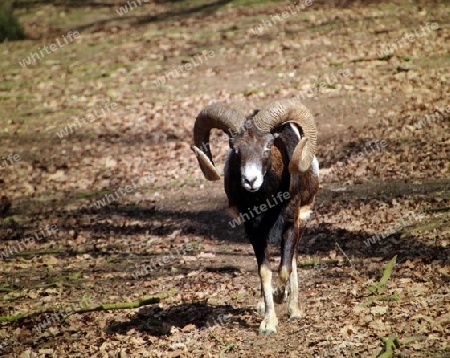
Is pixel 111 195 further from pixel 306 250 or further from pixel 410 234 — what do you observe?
pixel 410 234

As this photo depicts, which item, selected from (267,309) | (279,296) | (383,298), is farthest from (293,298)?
(383,298)

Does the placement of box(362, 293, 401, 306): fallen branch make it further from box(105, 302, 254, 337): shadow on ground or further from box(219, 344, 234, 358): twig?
box(219, 344, 234, 358): twig

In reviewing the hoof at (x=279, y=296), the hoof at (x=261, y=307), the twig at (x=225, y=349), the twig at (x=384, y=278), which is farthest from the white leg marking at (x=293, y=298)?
the twig at (x=225, y=349)

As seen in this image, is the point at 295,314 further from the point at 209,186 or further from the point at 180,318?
the point at 209,186

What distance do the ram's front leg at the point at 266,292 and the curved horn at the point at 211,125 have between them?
1.08 metres

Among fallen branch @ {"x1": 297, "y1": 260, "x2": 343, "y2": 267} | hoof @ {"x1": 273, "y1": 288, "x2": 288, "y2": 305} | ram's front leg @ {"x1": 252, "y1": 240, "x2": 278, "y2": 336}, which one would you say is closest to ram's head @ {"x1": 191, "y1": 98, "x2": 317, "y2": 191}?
ram's front leg @ {"x1": 252, "y1": 240, "x2": 278, "y2": 336}

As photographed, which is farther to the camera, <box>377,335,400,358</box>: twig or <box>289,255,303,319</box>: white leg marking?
<box>289,255,303,319</box>: white leg marking

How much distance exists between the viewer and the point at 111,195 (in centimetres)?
1888

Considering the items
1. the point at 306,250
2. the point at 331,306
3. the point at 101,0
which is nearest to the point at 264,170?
the point at 331,306

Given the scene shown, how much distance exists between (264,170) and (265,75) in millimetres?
15736

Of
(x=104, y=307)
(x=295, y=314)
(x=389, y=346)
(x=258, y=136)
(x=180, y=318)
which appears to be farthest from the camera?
(x=104, y=307)

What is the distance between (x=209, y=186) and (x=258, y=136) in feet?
27.2

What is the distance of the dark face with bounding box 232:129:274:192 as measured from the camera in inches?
382

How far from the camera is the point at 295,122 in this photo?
34.5 feet
